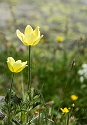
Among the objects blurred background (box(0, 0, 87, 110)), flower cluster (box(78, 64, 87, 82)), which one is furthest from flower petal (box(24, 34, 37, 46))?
flower cluster (box(78, 64, 87, 82))

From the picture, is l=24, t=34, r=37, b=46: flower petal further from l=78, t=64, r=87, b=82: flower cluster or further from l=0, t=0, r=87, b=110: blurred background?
l=78, t=64, r=87, b=82: flower cluster

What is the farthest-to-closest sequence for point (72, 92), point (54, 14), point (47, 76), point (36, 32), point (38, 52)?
point (54, 14) → point (38, 52) → point (47, 76) → point (72, 92) → point (36, 32)

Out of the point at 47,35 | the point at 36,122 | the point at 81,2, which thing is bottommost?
the point at 36,122

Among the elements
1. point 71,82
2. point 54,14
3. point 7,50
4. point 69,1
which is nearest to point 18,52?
point 7,50

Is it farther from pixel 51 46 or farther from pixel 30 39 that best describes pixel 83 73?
pixel 30 39

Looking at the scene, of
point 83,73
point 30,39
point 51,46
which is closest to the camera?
point 30,39

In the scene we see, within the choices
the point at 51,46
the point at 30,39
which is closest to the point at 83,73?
the point at 51,46

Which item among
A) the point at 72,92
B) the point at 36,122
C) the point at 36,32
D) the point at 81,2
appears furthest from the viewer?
the point at 81,2

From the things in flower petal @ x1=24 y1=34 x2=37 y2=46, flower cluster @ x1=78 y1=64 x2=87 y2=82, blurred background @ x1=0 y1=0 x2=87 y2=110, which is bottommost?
flower petal @ x1=24 y1=34 x2=37 y2=46

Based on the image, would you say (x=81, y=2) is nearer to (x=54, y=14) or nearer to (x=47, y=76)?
(x=54, y=14)
